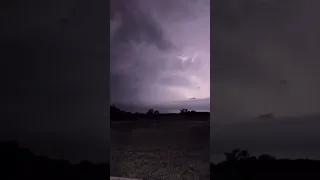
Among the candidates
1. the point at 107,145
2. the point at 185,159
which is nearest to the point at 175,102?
the point at 185,159

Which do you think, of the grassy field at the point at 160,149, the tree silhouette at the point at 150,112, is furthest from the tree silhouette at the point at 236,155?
the tree silhouette at the point at 150,112

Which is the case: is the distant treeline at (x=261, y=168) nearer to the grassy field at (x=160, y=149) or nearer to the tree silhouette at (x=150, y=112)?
the grassy field at (x=160, y=149)

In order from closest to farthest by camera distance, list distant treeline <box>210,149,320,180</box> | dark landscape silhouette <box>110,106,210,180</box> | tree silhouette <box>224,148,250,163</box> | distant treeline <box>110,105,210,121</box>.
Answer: distant treeline <box>210,149,320,180</box>, tree silhouette <box>224,148,250,163</box>, dark landscape silhouette <box>110,106,210,180</box>, distant treeline <box>110,105,210,121</box>

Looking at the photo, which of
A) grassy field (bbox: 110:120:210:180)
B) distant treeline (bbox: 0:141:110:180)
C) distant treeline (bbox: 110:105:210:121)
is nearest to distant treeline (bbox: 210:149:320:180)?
grassy field (bbox: 110:120:210:180)

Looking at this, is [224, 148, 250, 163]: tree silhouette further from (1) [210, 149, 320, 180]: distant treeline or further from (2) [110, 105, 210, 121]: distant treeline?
(2) [110, 105, 210, 121]: distant treeline

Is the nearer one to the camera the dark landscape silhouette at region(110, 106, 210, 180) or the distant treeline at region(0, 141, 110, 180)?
the dark landscape silhouette at region(110, 106, 210, 180)

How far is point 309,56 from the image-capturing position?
11.7 ft

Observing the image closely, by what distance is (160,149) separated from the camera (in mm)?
4402

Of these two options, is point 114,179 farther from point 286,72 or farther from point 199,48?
point 286,72

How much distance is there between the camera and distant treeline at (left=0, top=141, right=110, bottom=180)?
4.46 meters

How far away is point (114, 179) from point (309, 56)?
232 cm

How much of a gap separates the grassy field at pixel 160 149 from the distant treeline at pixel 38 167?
21 cm

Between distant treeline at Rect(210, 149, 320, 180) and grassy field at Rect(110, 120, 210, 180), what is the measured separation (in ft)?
1.17

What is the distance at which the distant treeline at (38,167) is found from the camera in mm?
4457
